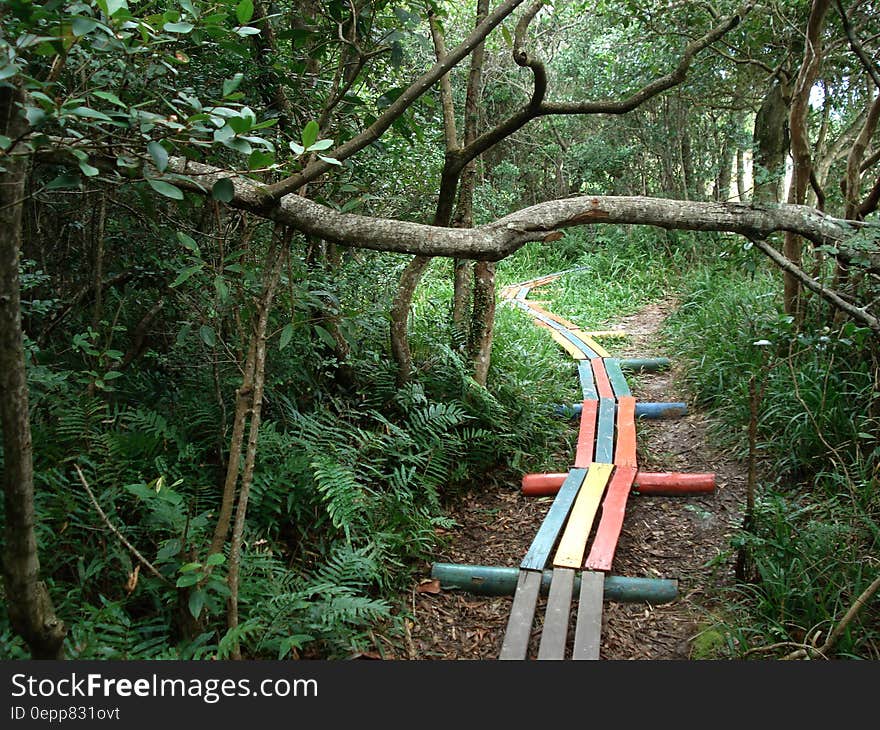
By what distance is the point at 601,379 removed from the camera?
23.0 feet

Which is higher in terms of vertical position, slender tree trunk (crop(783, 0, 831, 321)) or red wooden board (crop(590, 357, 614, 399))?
slender tree trunk (crop(783, 0, 831, 321))

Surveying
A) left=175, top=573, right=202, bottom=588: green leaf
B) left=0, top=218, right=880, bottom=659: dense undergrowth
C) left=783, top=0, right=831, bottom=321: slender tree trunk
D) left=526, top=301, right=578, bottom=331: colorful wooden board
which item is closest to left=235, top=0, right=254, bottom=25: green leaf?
left=0, top=218, right=880, bottom=659: dense undergrowth

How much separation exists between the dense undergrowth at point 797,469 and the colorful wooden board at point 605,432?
867mm

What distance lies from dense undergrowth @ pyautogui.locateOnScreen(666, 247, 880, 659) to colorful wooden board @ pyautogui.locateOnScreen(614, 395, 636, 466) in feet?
2.26

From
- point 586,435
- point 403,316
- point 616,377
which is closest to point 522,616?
point 586,435

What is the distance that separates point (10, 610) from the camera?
2.14m

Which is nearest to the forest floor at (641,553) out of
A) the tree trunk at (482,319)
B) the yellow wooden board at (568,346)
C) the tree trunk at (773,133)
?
the tree trunk at (482,319)

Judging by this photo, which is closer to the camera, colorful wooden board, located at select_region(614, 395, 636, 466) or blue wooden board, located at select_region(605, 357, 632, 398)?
colorful wooden board, located at select_region(614, 395, 636, 466)

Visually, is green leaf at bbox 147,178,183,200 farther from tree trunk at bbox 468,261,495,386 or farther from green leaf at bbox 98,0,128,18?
tree trunk at bbox 468,261,495,386

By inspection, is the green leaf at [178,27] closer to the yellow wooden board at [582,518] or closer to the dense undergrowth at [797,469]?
the dense undergrowth at [797,469]

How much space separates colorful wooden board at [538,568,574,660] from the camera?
337 cm

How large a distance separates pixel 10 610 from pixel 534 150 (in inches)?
553

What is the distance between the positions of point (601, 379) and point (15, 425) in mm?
5762

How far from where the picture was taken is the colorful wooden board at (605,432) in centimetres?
544
